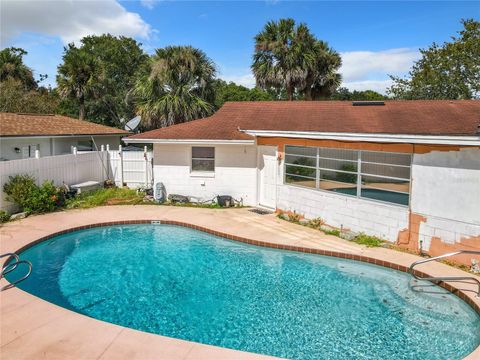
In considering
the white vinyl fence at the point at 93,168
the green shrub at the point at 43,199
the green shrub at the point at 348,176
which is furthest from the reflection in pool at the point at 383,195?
the green shrub at the point at 43,199

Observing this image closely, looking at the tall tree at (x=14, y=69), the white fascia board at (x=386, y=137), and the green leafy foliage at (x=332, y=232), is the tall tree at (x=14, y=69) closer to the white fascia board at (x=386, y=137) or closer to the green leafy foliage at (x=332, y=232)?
the white fascia board at (x=386, y=137)

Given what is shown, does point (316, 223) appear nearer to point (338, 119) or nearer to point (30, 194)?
point (338, 119)

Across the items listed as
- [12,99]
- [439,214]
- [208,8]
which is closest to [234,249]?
[439,214]

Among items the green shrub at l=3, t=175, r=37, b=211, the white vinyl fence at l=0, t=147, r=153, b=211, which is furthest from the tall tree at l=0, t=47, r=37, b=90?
the green shrub at l=3, t=175, r=37, b=211

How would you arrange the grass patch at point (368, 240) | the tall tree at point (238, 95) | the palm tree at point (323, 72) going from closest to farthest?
the grass patch at point (368, 240)
the palm tree at point (323, 72)
the tall tree at point (238, 95)

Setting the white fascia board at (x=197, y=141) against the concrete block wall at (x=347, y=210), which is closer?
the concrete block wall at (x=347, y=210)

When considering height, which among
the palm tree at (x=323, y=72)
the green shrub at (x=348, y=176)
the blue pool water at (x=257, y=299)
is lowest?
the blue pool water at (x=257, y=299)

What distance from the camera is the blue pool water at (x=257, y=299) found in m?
5.56

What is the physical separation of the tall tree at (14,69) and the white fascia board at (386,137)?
2907 cm

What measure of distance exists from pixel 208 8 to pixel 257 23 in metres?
8.12

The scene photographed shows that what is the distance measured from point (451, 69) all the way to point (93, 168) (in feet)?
86.7

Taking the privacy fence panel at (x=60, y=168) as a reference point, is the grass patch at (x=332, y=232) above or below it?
below

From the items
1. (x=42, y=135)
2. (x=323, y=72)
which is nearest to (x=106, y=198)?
(x=42, y=135)

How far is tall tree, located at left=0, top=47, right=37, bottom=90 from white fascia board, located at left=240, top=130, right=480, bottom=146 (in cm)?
2907
